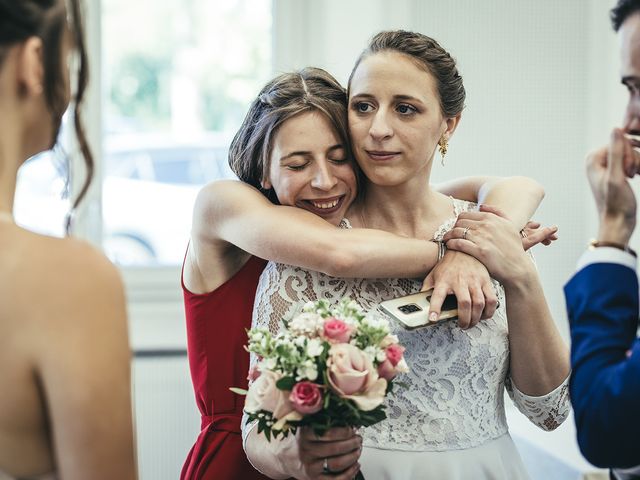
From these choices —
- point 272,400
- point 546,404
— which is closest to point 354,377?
point 272,400

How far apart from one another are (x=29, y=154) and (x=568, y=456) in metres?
2.75

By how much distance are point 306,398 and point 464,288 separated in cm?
50

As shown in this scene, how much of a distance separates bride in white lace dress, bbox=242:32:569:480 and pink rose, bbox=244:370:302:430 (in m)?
0.27

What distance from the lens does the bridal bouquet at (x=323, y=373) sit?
1381mm

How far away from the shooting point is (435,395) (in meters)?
1.81

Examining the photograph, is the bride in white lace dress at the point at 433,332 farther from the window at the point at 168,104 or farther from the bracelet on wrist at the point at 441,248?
Answer: the window at the point at 168,104

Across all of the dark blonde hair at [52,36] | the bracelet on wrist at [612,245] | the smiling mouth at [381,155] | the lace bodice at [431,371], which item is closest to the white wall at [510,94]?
the smiling mouth at [381,155]

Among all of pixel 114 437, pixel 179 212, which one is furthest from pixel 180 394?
pixel 114 437

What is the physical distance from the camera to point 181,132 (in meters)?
4.18

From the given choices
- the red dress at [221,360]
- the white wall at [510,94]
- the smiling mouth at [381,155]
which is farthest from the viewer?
the white wall at [510,94]

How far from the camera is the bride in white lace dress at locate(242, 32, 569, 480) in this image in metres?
1.79

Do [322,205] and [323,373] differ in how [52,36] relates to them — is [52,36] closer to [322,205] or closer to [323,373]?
[323,373]

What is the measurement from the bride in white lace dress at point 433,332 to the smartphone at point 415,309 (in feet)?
0.15

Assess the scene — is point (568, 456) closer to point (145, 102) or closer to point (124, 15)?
point (145, 102)
